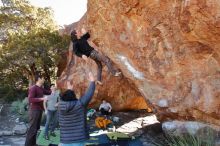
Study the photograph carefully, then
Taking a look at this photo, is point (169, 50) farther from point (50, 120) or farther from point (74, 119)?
point (74, 119)

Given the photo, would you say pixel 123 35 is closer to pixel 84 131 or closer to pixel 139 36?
pixel 139 36

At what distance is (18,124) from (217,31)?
8.34 metres

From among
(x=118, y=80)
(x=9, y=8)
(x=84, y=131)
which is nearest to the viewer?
(x=84, y=131)

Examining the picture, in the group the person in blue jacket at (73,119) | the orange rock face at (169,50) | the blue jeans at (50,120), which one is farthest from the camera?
the blue jeans at (50,120)

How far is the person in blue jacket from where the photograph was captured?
243 inches

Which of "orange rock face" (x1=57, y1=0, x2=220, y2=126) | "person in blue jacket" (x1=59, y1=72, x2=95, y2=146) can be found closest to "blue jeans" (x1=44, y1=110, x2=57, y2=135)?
"orange rock face" (x1=57, y1=0, x2=220, y2=126)

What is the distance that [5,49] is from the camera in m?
18.2

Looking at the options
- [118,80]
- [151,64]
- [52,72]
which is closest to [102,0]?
[151,64]

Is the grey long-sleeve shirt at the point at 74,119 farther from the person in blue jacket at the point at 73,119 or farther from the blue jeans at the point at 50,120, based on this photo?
the blue jeans at the point at 50,120

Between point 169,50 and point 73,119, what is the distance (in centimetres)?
428

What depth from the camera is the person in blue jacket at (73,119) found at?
617 cm

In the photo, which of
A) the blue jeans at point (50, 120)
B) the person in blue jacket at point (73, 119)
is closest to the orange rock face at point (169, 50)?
the blue jeans at point (50, 120)

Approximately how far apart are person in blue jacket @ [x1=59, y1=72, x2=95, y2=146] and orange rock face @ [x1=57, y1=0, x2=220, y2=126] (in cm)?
295

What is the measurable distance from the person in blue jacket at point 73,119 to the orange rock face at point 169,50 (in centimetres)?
295
